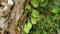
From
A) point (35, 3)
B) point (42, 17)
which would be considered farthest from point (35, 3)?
point (42, 17)

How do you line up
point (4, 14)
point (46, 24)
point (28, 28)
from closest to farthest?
point (4, 14) < point (28, 28) < point (46, 24)

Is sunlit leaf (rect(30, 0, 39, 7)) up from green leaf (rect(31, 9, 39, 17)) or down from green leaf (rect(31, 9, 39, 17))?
up

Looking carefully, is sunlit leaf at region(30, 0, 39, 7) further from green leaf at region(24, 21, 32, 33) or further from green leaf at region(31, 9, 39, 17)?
green leaf at region(24, 21, 32, 33)

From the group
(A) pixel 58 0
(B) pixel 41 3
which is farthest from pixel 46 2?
(A) pixel 58 0

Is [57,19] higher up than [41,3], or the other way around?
[41,3]

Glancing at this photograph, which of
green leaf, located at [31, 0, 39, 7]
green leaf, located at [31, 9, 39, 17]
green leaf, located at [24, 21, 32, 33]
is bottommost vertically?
green leaf, located at [24, 21, 32, 33]

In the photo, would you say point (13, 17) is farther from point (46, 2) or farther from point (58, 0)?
point (58, 0)

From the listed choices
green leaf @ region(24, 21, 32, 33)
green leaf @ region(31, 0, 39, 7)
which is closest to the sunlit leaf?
green leaf @ region(31, 0, 39, 7)

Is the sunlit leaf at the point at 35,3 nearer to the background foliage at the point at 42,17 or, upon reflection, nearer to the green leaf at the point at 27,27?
the background foliage at the point at 42,17

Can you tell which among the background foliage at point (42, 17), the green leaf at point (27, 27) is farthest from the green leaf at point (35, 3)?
the green leaf at point (27, 27)
